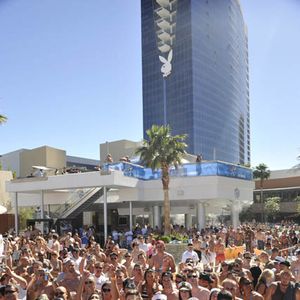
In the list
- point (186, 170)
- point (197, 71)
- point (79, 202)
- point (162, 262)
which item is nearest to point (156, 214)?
point (186, 170)

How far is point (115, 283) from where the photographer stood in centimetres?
688

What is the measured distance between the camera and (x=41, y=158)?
193ft

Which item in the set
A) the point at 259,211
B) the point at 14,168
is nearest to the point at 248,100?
the point at 259,211

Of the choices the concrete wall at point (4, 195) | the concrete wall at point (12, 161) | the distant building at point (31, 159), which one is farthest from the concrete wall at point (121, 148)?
the concrete wall at point (4, 195)

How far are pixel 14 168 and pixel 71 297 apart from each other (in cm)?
5878

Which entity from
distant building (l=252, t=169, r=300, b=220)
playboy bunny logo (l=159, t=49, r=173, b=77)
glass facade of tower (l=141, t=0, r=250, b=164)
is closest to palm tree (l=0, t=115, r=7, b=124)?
distant building (l=252, t=169, r=300, b=220)

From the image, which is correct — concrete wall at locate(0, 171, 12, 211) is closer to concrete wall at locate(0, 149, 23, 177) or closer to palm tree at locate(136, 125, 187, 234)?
palm tree at locate(136, 125, 187, 234)

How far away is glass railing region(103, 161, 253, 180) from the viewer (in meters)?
29.2

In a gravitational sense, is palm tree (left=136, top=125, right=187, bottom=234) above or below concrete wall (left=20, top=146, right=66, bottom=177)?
below

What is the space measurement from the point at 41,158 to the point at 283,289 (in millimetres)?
55029

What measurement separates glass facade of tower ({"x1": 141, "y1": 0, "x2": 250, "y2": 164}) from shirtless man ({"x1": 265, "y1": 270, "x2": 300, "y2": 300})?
96.8 metres

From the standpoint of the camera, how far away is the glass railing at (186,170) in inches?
1149

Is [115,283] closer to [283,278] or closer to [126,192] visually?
[283,278]

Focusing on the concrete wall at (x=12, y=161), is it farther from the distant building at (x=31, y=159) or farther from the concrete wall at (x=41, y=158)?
the concrete wall at (x=41, y=158)
